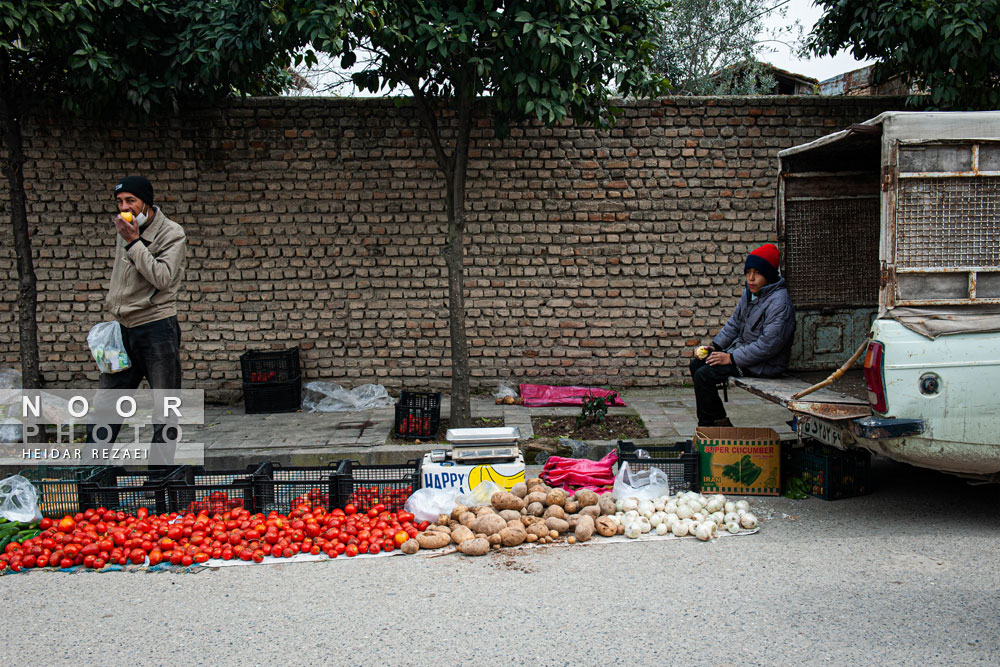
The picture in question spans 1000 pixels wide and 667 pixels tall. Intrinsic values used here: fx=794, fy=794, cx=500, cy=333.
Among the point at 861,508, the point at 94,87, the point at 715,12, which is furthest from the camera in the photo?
the point at 715,12

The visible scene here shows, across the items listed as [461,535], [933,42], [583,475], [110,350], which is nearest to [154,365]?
[110,350]

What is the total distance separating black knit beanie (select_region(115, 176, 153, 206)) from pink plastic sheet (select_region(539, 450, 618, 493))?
3.47 m

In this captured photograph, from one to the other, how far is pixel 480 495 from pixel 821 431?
2.32 m

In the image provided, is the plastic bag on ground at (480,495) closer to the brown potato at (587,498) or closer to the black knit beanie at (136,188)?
the brown potato at (587,498)

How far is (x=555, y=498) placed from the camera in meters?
5.04

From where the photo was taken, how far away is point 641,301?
8805 millimetres

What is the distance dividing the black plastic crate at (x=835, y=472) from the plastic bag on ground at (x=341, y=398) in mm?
4400

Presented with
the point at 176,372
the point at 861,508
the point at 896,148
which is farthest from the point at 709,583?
the point at 176,372

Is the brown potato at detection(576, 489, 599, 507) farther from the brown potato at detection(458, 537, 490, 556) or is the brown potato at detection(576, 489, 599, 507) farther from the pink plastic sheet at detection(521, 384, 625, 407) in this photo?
the pink plastic sheet at detection(521, 384, 625, 407)

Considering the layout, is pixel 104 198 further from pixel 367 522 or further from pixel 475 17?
pixel 367 522

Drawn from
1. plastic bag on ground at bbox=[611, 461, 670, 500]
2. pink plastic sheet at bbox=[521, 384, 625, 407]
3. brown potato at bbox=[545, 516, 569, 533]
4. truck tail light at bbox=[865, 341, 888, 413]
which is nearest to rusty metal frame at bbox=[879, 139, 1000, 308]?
truck tail light at bbox=[865, 341, 888, 413]

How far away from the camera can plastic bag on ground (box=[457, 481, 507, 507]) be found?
16.8ft

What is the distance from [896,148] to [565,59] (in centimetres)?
253

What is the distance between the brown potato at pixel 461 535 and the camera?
4645 mm
